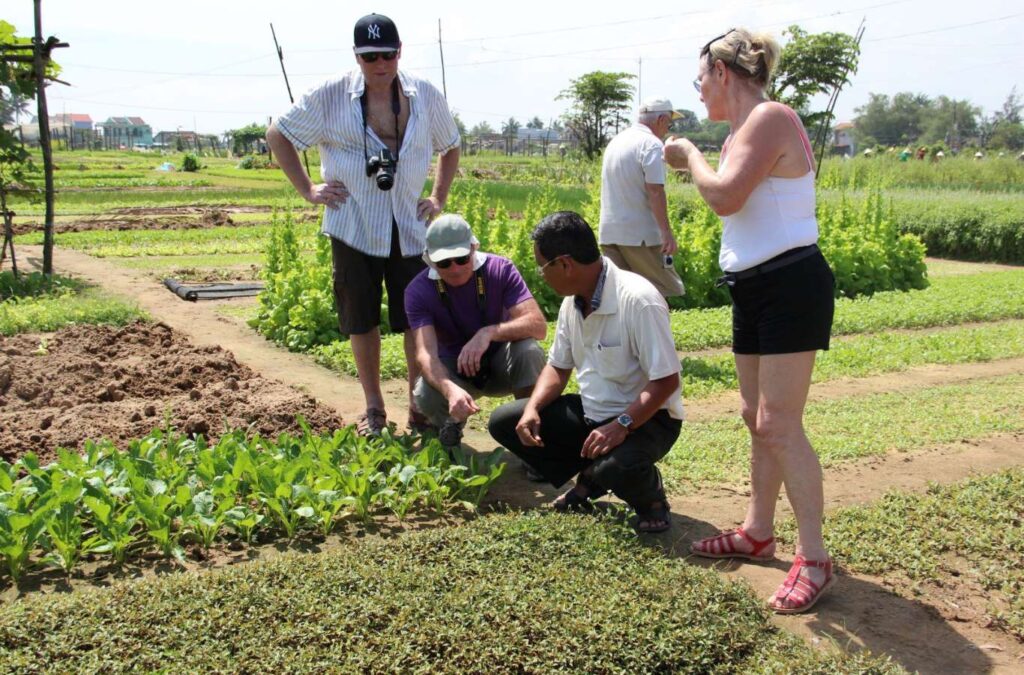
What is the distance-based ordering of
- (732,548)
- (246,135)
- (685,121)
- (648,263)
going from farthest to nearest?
(246,135)
(685,121)
(648,263)
(732,548)

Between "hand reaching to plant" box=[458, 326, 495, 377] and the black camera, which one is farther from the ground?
the black camera

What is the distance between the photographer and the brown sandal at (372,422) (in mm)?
5430

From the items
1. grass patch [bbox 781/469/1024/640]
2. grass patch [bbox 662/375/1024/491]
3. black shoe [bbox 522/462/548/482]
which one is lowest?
grass patch [bbox 781/469/1024/640]

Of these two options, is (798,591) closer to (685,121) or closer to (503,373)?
(503,373)

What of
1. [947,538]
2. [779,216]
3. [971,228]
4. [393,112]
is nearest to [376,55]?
[393,112]

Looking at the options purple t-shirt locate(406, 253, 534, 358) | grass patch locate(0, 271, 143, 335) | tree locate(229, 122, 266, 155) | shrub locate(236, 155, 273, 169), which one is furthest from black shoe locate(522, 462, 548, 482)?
tree locate(229, 122, 266, 155)

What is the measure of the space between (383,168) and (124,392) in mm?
2525

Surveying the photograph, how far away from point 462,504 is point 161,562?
4.49 ft

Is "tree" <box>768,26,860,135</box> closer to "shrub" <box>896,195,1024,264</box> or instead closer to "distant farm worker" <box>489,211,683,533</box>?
"shrub" <box>896,195,1024,264</box>

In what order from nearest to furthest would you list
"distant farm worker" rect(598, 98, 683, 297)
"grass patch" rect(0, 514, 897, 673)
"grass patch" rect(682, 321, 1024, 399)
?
1. "grass patch" rect(0, 514, 897, 673)
2. "distant farm worker" rect(598, 98, 683, 297)
3. "grass patch" rect(682, 321, 1024, 399)

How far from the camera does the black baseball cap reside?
4.95 meters

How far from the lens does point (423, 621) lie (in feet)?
10.3

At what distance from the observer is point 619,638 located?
10.1 feet

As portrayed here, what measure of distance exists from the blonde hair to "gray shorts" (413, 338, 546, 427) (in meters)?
1.96
